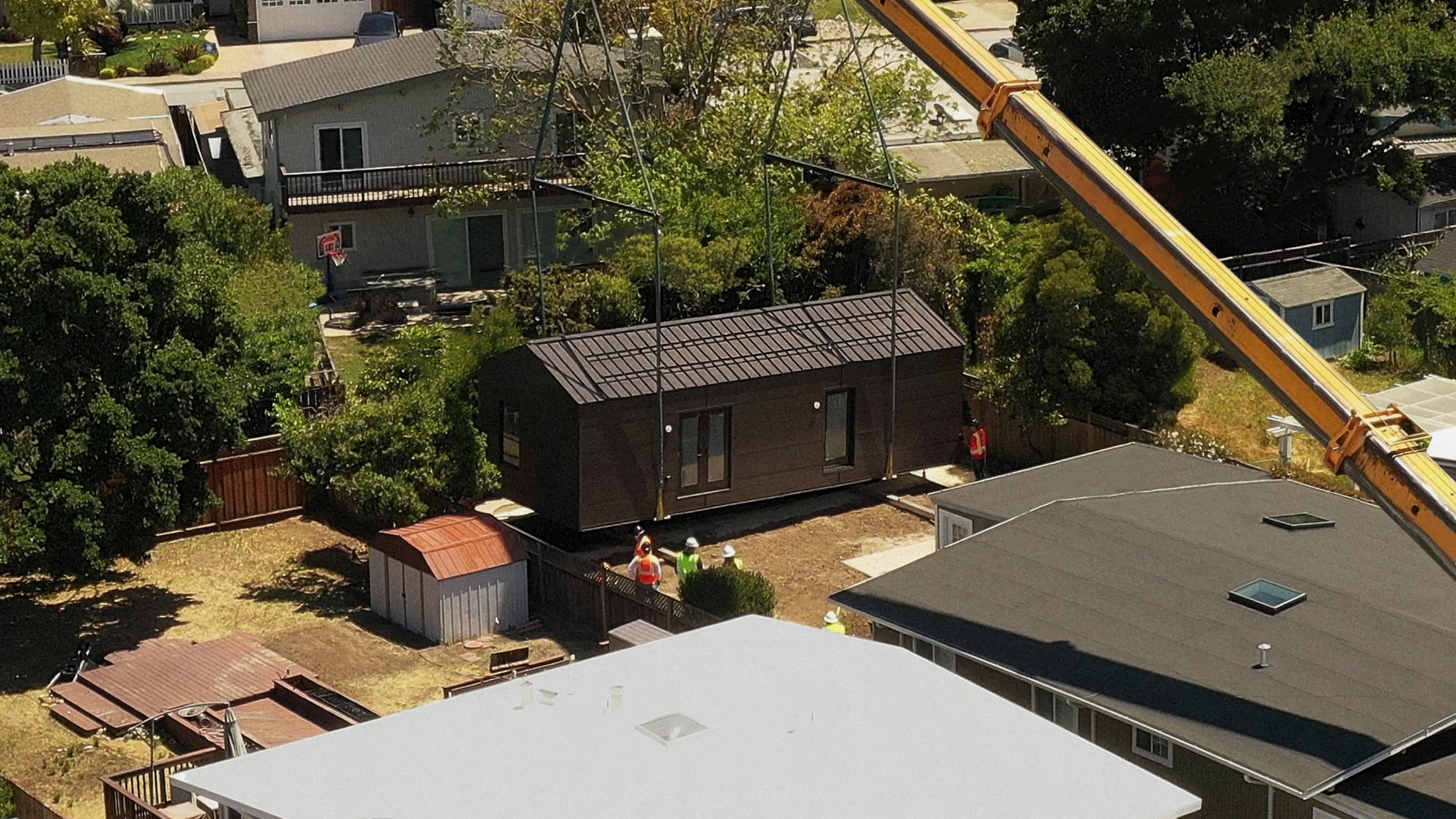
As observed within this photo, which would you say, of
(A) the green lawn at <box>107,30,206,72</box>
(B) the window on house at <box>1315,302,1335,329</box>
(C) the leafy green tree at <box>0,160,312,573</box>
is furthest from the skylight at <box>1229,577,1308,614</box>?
(A) the green lawn at <box>107,30,206,72</box>

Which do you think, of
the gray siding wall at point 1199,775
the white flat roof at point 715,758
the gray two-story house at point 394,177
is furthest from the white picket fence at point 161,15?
the white flat roof at point 715,758

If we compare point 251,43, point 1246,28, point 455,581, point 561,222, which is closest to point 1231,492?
point 455,581

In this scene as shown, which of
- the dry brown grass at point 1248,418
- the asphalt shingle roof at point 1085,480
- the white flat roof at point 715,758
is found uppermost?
the white flat roof at point 715,758

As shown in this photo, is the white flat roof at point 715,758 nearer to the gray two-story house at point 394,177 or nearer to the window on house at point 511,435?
the window on house at point 511,435

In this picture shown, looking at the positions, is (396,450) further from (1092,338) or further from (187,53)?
(187,53)

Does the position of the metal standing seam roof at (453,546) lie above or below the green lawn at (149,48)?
below

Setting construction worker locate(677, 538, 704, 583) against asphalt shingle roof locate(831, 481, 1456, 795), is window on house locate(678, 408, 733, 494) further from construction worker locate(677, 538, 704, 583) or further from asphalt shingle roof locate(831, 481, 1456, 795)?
asphalt shingle roof locate(831, 481, 1456, 795)
